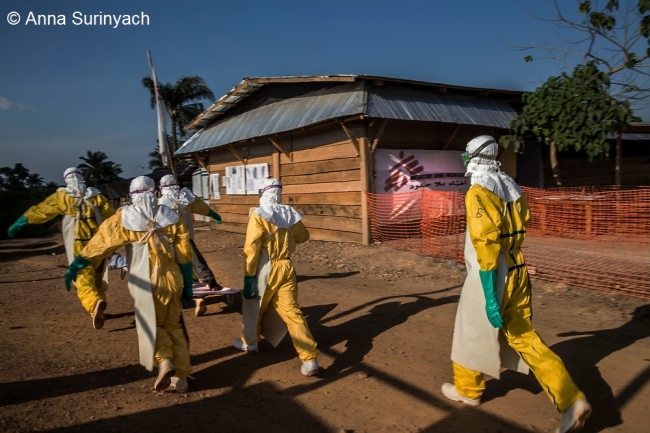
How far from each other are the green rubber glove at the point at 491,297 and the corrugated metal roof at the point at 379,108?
7105 mm

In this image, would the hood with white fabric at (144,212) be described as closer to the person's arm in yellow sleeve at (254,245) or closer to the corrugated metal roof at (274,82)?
the person's arm in yellow sleeve at (254,245)

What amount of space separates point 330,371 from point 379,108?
7.04 meters

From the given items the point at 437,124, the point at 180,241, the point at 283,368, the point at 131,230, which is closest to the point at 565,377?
the point at 283,368

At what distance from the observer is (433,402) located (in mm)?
3873

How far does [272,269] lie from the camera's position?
468 centimetres

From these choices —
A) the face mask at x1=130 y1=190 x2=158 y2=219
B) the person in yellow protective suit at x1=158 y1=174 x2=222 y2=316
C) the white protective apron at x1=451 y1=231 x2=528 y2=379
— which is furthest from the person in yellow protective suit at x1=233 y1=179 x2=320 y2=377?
the person in yellow protective suit at x1=158 y1=174 x2=222 y2=316

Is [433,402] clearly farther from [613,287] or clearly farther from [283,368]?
[613,287]

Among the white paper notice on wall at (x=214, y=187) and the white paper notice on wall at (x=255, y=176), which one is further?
the white paper notice on wall at (x=214, y=187)

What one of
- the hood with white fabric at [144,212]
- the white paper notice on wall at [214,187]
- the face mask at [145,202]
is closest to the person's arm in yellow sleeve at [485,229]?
the hood with white fabric at [144,212]

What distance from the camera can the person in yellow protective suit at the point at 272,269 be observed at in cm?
463

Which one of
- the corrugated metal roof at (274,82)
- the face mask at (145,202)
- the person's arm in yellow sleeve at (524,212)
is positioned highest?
the corrugated metal roof at (274,82)

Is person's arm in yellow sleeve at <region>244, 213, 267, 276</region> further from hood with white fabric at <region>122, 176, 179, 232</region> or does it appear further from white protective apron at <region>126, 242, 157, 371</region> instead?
white protective apron at <region>126, 242, 157, 371</region>

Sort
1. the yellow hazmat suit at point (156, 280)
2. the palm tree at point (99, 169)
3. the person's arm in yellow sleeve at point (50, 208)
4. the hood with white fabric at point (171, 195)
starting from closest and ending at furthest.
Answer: the yellow hazmat suit at point (156, 280) < the hood with white fabric at point (171, 195) < the person's arm in yellow sleeve at point (50, 208) < the palm tree at point (99, 169)

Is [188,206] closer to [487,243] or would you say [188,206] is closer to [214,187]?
[487,243]
